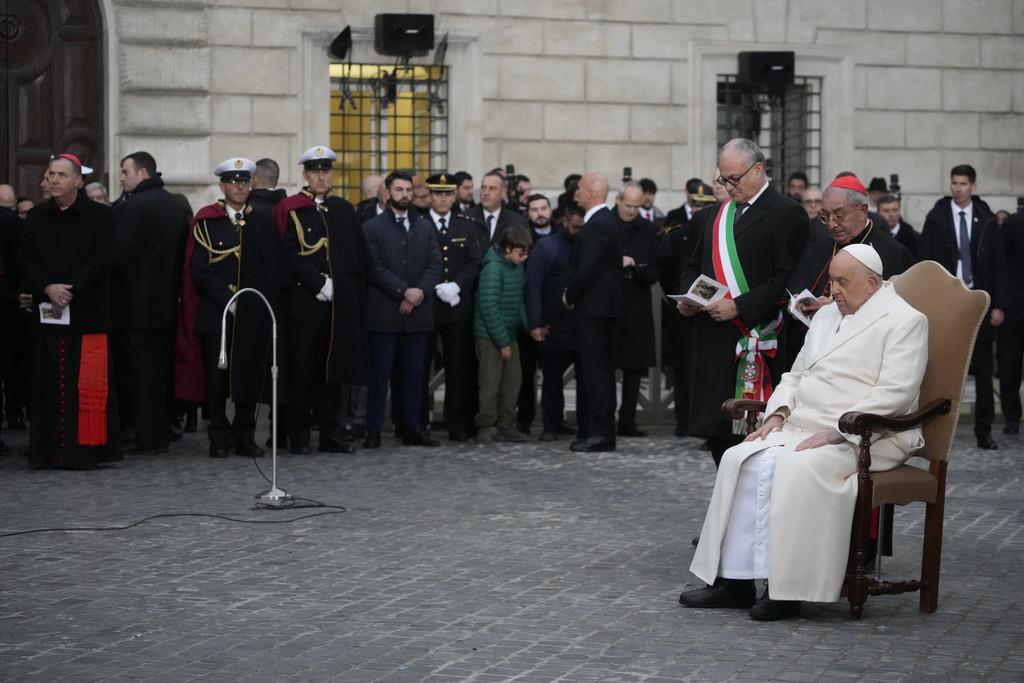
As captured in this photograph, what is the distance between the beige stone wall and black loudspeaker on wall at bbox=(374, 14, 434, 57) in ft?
0.82

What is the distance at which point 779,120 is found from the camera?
2159 cm

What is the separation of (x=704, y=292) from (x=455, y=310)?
5.18 metres

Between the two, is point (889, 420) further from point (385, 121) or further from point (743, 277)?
point (385, 121)


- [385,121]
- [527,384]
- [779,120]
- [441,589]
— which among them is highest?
[779,120]

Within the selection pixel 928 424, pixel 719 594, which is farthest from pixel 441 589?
pixel 928 424

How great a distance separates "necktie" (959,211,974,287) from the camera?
1455 cm

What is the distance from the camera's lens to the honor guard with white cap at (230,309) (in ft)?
41.8

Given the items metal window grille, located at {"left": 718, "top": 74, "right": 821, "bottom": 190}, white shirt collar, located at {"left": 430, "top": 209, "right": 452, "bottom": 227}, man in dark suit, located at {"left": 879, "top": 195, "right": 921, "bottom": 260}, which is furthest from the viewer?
metal window grille, located at {"left": 718, "top": 74, "right": 821, "bottom": 190}

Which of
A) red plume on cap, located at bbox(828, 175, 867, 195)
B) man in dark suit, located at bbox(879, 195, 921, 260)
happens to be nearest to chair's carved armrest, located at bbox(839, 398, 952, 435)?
red plume on cap, located at bbox(828, 175, 867, 195)

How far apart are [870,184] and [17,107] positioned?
30.7 ft

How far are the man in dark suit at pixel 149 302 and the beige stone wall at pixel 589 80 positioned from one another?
18.3ft

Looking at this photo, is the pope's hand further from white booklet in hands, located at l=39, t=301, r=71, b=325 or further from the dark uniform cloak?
white booklet in hands, located at l=39, t=301, r=71, b=325

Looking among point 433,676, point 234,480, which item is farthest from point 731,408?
point 234,480

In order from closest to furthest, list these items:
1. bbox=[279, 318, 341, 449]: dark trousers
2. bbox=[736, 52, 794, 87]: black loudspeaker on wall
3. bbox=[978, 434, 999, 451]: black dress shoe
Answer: bbox=[279, 318, 341, 449]: dark trousers
bbox=[978, 434, 999, 451]: black dress shoe
bbox=[736, 52, 794, 87]: black loudspeaker on wall
